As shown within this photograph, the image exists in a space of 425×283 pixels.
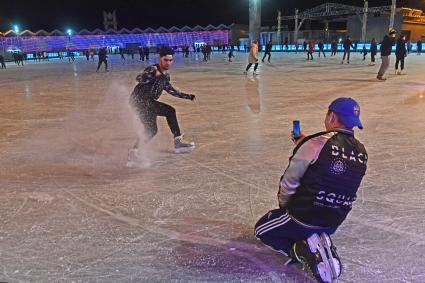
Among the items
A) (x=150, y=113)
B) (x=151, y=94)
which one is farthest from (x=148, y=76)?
(x=150, y=113)

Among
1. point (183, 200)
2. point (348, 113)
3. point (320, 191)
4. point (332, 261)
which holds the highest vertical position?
point (348, 113)

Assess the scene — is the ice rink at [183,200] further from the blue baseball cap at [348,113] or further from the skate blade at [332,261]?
the blue baseball cap at [348,113]

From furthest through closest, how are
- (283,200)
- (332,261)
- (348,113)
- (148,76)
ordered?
(148,76) → (283,200) → (332,261) → (348,113)

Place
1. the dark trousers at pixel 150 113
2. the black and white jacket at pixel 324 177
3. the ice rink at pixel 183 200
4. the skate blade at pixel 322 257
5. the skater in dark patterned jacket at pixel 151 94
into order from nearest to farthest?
1. the black and white jacket at pixel 324 177
2. the skate blade at pixel 322 257
3. the ice rink at pixel 183 200
4. the skater in dark patterned jacket at pixel 151 94
5. the dark trousers at pixel 150 113

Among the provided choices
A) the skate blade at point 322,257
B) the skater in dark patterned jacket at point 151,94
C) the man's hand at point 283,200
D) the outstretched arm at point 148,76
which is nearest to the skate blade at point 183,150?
the skater in dark patterned jacket at point 151,94

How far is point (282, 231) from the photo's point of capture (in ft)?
7.30

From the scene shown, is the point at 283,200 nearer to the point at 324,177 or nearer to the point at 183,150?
the point at 324,177

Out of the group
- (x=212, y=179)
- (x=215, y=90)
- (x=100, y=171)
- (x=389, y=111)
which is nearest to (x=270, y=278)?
(x=212, y=179)

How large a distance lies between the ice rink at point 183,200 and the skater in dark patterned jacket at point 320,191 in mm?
159

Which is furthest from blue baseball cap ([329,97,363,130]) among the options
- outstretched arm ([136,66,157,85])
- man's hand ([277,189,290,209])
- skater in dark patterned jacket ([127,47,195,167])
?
outstretched arm ([136,66,157,85])

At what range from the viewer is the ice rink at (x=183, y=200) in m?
2.32

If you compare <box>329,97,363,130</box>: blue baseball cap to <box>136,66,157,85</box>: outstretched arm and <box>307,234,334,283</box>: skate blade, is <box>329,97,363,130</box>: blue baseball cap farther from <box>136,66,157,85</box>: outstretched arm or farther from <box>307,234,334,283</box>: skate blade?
<box>136,66,157,85</box>: outstretched arm

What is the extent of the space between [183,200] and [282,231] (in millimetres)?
1247

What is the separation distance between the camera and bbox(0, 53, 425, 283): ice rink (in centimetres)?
232
